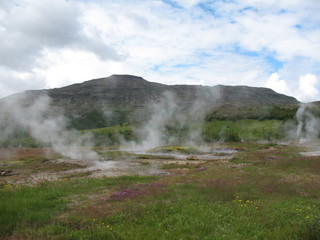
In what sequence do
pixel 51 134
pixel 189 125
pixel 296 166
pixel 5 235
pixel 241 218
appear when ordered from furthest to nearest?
pixel 189 125 < pixel 51 134 < pixel 296 166 < pixel 241 218 < pixel 5 235

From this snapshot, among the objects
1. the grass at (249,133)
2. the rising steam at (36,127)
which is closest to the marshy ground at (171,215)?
the grass at (249,133)

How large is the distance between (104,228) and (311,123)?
149947 millimetres

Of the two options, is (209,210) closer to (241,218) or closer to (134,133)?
(241,218)

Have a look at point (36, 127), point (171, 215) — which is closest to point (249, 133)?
point (36, 127)

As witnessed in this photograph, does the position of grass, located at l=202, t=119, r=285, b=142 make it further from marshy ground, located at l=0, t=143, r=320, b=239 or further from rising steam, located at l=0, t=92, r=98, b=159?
marshy ground, located at l=0, t=143, r=320, b=239

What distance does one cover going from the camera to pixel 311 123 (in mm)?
137000

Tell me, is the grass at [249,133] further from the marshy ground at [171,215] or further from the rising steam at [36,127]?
the marshy ground at [171,215]

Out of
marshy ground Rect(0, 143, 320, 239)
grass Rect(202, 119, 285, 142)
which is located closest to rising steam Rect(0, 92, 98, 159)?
grass Rect(202, 119, 285, 142)

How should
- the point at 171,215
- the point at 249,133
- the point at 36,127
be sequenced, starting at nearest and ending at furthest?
the point at 171,215, the point at 249,133, the point at 36,127

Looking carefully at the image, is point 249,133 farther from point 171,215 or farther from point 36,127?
point 171,215

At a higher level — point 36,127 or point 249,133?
point 36,127

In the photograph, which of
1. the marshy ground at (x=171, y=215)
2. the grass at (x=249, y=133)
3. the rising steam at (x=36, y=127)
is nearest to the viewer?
the marshy ground at (x=171, y=215)

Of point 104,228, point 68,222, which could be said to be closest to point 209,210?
point 104,228

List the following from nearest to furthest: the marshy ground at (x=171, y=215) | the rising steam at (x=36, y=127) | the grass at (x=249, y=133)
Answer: the marshy ground at (x=171, y=215) < the grass at (x=249, y=133) < the rising steam at (x=36, y=127)
